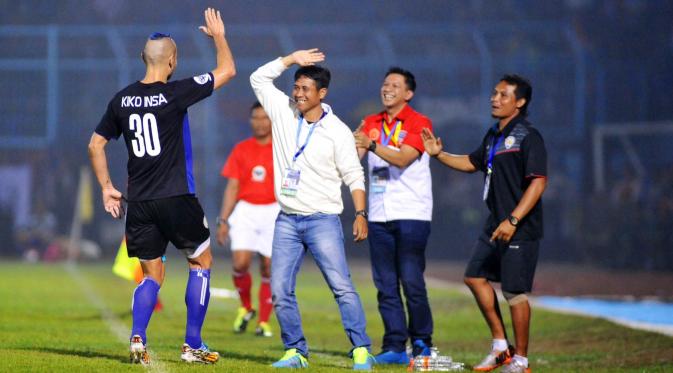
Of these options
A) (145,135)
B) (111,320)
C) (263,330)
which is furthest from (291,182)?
(111,320)

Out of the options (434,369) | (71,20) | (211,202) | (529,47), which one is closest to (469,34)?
(529,47)

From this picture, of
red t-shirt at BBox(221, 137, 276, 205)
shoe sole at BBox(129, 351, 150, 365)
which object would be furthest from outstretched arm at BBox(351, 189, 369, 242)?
red t-shirt at BBox(221, 137, 276, 205)

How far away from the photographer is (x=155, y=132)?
27.8 feet

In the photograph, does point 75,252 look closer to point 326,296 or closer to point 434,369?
point 326,296

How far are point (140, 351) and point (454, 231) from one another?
24621mm

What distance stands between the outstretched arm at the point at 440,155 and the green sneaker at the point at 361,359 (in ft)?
5.18

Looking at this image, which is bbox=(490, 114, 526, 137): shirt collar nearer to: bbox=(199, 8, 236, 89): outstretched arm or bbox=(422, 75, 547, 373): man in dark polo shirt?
bbox=(422, 75, 547, 373): man in dark polo shirt

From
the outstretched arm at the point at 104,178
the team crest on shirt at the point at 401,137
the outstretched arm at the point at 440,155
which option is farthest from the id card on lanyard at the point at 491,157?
the outstretched arm at the point at 104,178

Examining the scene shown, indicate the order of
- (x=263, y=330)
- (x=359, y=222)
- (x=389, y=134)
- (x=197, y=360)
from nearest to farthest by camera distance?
1. (x=197, y=360)
2. (x=359, y=222)
3. (x=389, y=134)
4. (x=263, y=330)

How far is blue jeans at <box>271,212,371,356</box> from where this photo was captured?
8992 mm

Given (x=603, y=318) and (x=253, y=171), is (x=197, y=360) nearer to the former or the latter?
(x=253, y=171)

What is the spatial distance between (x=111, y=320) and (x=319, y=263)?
19.3 ft

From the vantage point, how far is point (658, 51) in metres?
31.3

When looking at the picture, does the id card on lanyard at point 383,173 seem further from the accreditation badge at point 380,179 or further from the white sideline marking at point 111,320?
the white sideline marking at point 111,320
